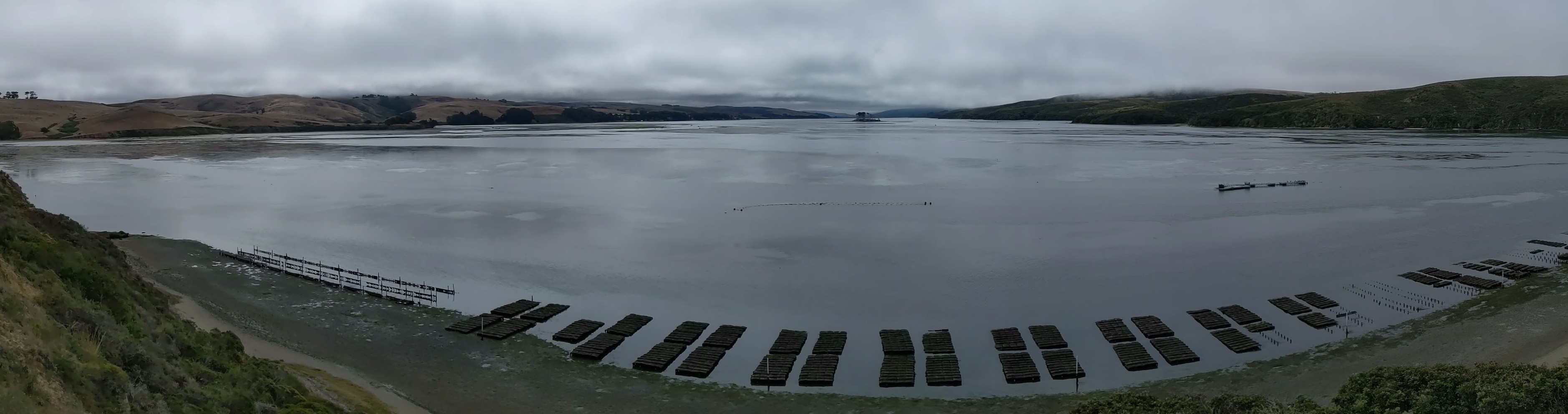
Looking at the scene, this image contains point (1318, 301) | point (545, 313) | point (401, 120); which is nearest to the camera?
point (545, 313)

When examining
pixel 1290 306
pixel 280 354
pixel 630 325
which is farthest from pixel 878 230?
pixel 280 354

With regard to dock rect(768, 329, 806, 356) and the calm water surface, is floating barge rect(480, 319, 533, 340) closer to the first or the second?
the calm water surface

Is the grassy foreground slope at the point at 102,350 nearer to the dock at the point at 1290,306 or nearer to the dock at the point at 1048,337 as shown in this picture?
the dock at the point at 1048,337

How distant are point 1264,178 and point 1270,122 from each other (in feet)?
379

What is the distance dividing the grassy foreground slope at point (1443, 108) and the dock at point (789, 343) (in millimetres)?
146423

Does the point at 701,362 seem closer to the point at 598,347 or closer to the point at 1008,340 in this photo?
the point at 598,347

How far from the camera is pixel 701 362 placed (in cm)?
1808

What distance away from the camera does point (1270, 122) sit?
152m

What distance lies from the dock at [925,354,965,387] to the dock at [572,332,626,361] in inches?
290

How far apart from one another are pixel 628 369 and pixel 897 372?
5.96 meters

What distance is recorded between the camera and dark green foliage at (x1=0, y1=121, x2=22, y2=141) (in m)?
113

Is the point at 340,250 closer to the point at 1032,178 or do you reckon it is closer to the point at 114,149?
the point at 1032,178

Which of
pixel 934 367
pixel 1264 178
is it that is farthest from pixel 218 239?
pixel 1264 178

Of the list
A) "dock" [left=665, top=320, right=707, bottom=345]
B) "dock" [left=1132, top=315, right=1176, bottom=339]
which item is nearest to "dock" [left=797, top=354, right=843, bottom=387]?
"dock" [left=665, top=320, right=707, bottom=345]
